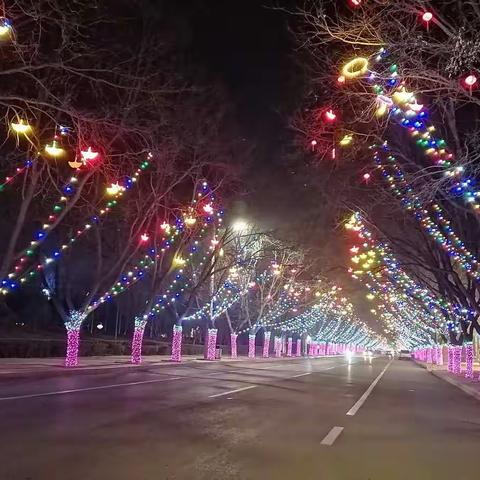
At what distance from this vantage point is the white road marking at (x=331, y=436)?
386 inches

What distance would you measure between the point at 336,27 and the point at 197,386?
39.6 feet

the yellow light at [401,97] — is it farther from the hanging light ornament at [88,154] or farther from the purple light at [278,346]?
the purple light at [278,346]

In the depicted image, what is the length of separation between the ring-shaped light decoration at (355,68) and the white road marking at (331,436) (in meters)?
6.69

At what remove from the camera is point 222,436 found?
385 inches

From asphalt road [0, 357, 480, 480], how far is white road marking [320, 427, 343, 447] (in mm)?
18

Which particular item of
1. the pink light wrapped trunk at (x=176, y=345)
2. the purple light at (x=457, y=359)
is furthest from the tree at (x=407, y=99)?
the pink light wrapped trunk at (x=176, y=345)

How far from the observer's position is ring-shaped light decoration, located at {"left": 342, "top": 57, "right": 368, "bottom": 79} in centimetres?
1140

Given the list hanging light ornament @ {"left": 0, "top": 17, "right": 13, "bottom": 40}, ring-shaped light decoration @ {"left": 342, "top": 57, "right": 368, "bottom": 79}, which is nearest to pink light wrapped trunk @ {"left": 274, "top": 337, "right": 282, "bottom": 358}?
ring-shaped light decoration @ {"left": 342, "top": 57, "right": 368, "bottom": 79}

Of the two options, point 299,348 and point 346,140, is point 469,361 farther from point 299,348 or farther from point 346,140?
point 299,348

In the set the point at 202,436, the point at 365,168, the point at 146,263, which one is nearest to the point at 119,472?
the point at 202,436

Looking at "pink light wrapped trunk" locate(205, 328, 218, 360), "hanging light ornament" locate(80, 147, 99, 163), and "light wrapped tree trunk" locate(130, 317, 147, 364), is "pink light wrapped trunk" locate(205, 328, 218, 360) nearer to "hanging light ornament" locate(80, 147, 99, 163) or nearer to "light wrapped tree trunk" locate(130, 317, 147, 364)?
"light wrapped tree trunk" locate(130, 317, 147, 364)

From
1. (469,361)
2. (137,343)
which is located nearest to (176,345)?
(137,343)

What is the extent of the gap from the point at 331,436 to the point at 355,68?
7.12 m

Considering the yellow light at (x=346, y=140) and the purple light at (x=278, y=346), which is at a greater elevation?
the yellow light at (x=346, y=140)
